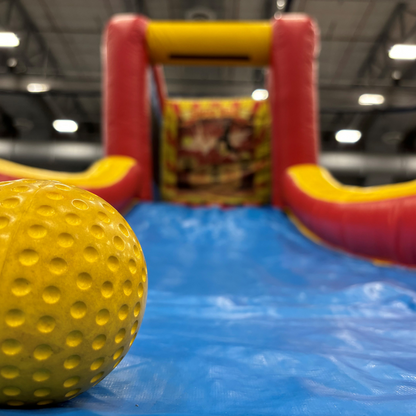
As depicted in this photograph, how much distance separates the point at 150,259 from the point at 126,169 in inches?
30.8

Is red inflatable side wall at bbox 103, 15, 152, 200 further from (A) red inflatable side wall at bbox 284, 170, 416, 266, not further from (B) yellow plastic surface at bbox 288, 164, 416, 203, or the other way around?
(A) red inflatable side wall at bbox 284, 170, 416, 266


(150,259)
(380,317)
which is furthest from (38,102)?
(380,317)

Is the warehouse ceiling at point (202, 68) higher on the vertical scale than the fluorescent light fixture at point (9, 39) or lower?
higher

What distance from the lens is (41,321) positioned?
385 mm

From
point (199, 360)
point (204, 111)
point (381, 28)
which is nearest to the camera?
point (199, 360)

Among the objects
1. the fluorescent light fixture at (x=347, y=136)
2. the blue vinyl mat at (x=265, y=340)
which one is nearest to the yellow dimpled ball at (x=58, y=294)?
the blue vinyl mat at (x=265, y=340)

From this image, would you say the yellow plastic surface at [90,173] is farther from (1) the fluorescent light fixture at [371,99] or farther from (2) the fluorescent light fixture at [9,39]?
(1) the fluorescent light fixture at [371,99]

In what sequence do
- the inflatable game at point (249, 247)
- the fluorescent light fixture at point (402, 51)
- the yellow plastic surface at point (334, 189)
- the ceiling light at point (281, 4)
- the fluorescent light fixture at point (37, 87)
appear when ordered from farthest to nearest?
1. the fluorescent light fixture at point (37, 87)
2. the fluorescent light fixture at point (402, 51)
3. the ceiling light at point (281, 4)
4. the yellow plastic surface at point (334, 189)
5. the inflatable game at point (249, 247)

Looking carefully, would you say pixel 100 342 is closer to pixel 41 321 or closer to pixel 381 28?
pixel 41 321

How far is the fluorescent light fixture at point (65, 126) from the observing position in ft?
28.2

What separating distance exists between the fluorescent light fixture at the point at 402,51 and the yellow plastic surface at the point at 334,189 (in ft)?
14.2

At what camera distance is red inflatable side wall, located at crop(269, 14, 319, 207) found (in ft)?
7.38

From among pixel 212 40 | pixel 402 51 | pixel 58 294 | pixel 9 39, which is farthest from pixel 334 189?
pixel 9 39

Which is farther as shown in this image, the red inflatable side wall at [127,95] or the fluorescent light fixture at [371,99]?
the fluorescent light fixture at [371,99]
